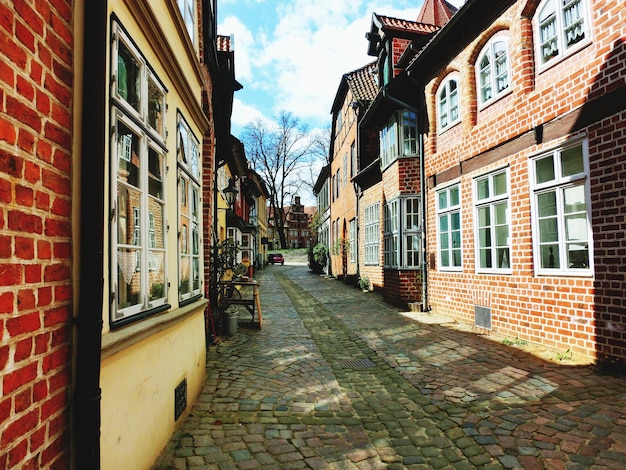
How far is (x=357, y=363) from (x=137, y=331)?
390 cm

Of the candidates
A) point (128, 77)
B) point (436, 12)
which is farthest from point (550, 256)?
point (436, 12)

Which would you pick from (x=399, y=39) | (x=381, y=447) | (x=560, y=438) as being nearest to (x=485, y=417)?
(x=560, y=438)

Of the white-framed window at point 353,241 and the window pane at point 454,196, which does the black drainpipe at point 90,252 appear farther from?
the white-framed window at point 353,241

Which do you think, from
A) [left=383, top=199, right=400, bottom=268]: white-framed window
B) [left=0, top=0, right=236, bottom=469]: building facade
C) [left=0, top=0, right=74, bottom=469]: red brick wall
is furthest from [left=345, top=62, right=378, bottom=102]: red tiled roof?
[left=0, top=0, right=74, bottom=469]: red brick wall

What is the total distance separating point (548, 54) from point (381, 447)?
654 cm

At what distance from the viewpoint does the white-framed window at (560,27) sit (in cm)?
568

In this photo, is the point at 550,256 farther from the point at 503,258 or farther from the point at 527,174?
the point at 527,174

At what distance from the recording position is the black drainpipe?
1815 millimetres

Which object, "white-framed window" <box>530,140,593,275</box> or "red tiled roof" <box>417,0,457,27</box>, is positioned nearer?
"white-framed window" <box>530,140,593,275</box>

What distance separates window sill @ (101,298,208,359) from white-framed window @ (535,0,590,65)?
6466 mm

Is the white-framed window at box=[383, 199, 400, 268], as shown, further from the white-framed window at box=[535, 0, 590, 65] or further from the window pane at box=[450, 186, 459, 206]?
the white-framed window at box=[535, 0, 590, 65]

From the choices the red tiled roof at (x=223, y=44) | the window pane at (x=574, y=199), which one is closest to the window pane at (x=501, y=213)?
the window pane at (x=574, y=199)

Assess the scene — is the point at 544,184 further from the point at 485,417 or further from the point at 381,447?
the point at 381,447

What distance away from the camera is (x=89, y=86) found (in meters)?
1.89
